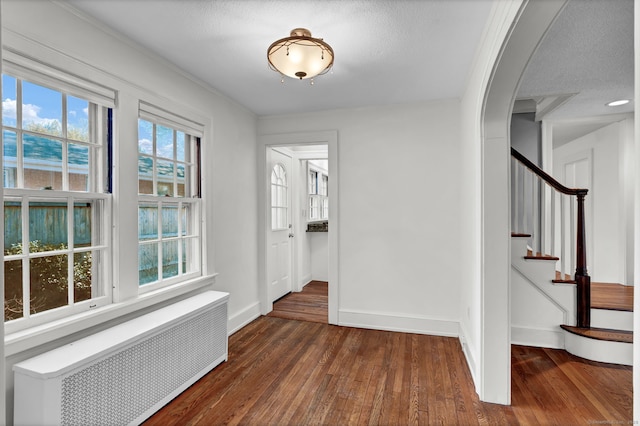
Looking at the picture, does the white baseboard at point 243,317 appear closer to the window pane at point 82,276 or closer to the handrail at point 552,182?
the window pane at point 82,276

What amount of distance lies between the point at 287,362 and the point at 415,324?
4.94 feet

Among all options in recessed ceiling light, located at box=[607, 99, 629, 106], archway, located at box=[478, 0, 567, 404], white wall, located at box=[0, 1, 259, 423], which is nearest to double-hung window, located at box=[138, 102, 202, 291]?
white wall, located at box=[0, 1, 259, 423]

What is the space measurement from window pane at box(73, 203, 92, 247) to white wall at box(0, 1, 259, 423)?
0.18m

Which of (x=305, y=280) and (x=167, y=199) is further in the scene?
(x=305, y=280)

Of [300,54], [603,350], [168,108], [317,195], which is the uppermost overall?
[300,54]

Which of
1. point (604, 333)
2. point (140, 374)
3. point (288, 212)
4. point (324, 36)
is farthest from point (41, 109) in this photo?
point (604, 333)

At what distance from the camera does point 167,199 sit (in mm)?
2787

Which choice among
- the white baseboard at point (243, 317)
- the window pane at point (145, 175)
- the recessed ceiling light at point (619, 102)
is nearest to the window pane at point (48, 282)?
the window pane at point (145, 175)

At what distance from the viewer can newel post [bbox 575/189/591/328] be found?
3.13m

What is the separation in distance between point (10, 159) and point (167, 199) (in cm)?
107

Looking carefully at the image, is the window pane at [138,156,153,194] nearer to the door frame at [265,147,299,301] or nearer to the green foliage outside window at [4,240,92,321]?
the green foliage outside window at [4,240,92,321]

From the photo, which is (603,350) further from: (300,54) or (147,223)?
(147,223)

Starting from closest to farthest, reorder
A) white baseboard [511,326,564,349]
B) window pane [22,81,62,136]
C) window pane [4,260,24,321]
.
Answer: window pane [4,260,24,321]
window pane [22,81,62,136]
white baseboard [511,326,564,349]

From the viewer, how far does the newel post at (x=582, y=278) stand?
10.3ft
